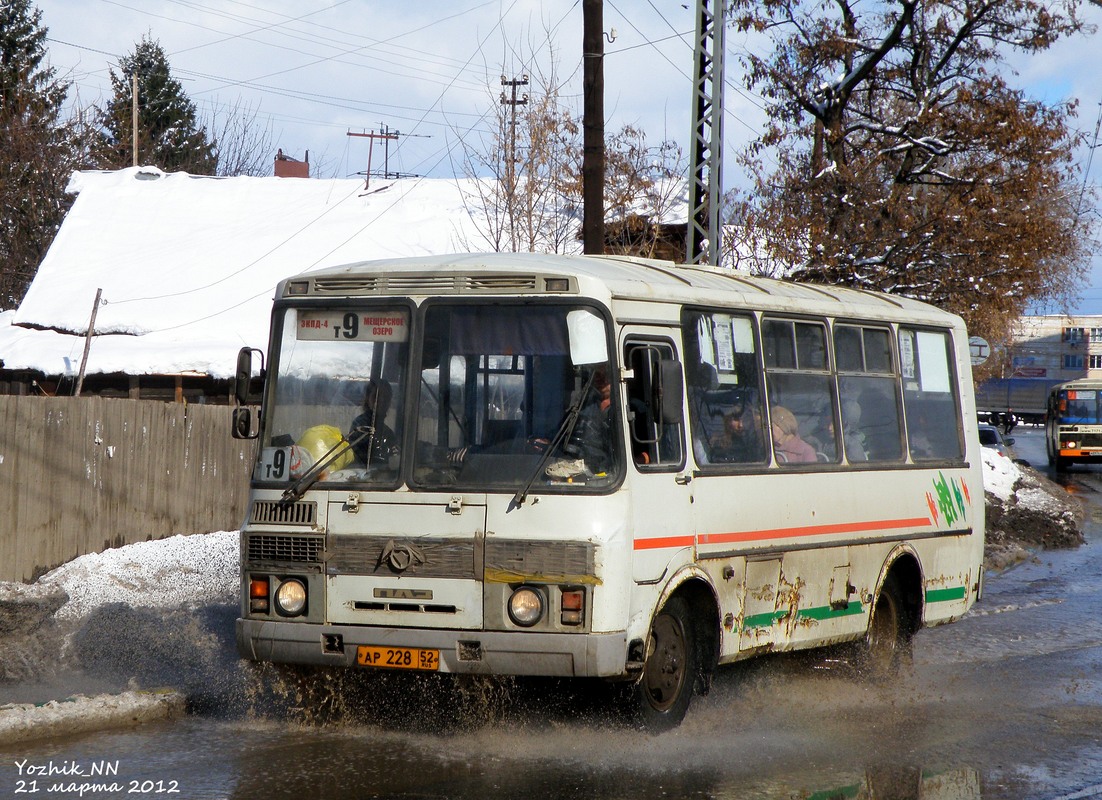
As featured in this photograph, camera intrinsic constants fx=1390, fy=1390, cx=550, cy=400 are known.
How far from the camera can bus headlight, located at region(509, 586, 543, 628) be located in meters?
7.20

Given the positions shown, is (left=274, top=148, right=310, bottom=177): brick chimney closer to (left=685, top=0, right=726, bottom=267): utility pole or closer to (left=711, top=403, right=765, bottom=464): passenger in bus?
(left=685, top=0, right=726, bottom=267): utility pole

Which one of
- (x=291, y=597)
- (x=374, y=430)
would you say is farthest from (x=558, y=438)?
(x=291, y=597)

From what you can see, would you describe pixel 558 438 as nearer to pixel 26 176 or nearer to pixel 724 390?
pixel 724 390

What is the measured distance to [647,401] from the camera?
751 cm

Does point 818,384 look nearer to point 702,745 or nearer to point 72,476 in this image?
point 702,745

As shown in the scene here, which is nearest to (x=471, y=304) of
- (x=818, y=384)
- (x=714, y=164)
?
(x=818, y=384)

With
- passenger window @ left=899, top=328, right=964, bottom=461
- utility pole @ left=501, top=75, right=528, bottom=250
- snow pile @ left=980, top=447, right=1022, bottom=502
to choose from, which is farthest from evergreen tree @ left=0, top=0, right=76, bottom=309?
passenger window @ left=899, top=328, right=964, bottom=461

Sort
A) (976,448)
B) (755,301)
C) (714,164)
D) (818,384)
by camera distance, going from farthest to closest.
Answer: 1. (714,164)
2. (976,448)
3. (818,384)
4. (755,301)

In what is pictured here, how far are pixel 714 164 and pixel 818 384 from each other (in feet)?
24.6

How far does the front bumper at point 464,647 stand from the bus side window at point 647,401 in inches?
40.9

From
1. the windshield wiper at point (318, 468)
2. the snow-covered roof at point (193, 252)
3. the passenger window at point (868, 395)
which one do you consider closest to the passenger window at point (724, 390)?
the passenger window at point (868, 395)

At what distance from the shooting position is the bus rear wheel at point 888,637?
10344mm

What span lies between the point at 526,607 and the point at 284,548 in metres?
1.43

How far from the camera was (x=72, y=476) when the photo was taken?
13414 millimetres
